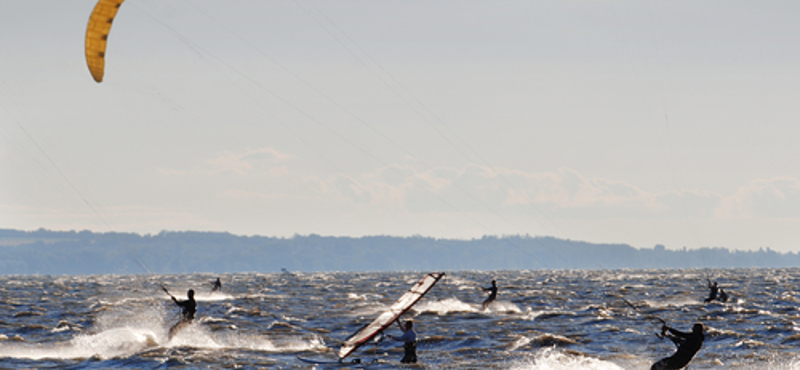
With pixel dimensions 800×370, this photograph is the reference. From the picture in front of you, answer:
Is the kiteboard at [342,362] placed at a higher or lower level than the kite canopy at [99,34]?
lower

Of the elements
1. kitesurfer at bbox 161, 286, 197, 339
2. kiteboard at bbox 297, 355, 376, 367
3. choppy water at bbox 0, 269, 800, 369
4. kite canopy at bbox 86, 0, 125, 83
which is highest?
kite canopy at bbox 86, 0, 125, 83

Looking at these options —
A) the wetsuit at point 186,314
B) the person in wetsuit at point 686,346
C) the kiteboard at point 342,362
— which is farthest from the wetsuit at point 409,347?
the wetsuit at point 186,314

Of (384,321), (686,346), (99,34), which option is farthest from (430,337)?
(99,34)

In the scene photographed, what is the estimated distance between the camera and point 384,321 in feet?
79.0

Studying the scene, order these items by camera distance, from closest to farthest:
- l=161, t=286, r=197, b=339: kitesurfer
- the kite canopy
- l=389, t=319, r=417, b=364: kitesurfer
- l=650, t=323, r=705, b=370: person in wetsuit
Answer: l=650, t=323, r=705, b=370: person in wetsuit < l=389, t=319, r=417, b=364: kitesurfer < the kite canopy < l=161, t=286, r=197, b=339: kitesurfer

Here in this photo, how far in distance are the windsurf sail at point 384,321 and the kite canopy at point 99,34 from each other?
43.5ft

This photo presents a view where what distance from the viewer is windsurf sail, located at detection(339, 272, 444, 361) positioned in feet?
73.0

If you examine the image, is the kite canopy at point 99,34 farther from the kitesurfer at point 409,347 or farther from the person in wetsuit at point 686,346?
the person in wetsuit at point 686,346

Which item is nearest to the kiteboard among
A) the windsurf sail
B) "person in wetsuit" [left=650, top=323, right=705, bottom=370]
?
the windsurf sail

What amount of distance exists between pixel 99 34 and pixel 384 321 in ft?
47.0

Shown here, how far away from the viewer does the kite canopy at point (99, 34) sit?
84.9ft

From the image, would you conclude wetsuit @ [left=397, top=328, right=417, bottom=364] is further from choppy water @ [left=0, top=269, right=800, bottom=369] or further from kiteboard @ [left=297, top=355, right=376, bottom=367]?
kiteboard @ [left=297, top=355, right=376, bottom=367]

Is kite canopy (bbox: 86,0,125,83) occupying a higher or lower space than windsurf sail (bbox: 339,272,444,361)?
higher

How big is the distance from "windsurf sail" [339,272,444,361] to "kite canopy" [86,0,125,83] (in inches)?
522
